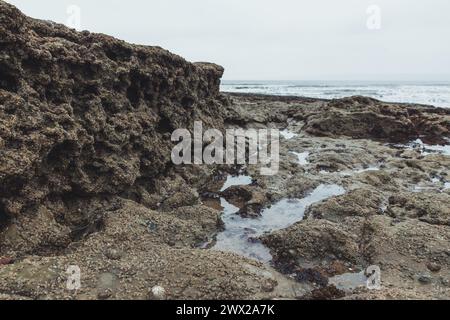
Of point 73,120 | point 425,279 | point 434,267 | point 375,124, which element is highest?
point 73,120

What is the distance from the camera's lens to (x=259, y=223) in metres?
12.9

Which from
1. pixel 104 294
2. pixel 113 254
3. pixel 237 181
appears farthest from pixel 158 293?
pixel 237 181

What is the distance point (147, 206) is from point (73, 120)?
3.85 m

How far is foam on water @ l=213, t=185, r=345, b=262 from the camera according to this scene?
11.0 m

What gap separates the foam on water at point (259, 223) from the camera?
1102 centimetres

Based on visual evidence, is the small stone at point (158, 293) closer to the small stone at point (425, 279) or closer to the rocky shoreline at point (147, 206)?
the rocky shoreline at point (147, 206)

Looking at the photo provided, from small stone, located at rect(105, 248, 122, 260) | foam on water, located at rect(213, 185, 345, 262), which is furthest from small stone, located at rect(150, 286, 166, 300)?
foam on water, located at rect(213, 185, 345, 262)

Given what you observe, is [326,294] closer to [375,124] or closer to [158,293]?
[158,293]

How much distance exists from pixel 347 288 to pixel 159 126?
10.1 metres

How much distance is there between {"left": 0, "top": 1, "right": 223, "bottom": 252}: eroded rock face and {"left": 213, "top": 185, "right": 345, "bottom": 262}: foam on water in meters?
3.37

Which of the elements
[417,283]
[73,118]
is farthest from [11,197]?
[417,283]

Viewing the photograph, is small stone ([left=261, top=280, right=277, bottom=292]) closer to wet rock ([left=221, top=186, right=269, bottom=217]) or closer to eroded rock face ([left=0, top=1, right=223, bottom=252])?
wet rock ([left=221, top=186, right=269, bottom=217])

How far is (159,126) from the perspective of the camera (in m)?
16.1
